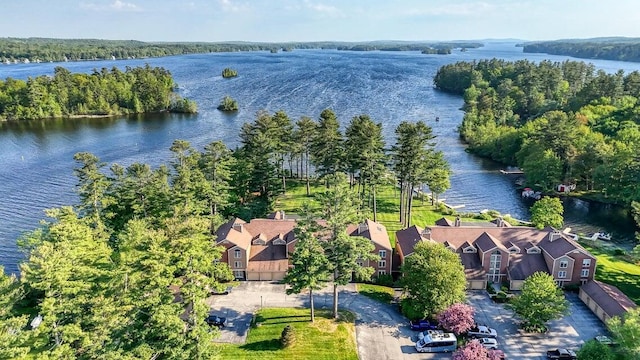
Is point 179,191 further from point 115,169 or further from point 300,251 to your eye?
point 300,251

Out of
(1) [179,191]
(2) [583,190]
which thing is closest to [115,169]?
(1) [179,191]

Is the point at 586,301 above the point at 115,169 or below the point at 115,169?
below

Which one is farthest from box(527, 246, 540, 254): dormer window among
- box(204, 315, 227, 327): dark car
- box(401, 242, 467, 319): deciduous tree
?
box(204, 315, 227, 327): dark car

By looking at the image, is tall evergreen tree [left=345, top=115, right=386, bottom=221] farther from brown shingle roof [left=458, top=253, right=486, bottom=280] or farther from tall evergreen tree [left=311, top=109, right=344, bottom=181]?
brown shingle roof [left=458, top=253, right=486, bottom=280]

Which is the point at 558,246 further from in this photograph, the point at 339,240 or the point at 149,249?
the point at 149,249

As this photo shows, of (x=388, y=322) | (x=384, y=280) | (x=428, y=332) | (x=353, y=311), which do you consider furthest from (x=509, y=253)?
(x=353, y=311)

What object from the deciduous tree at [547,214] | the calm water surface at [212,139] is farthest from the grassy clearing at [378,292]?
the calm water surface at [212,139]
